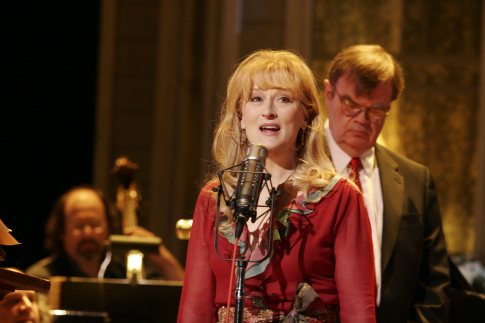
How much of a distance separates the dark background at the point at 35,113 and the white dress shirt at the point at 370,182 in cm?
397

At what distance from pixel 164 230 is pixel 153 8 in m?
2.00

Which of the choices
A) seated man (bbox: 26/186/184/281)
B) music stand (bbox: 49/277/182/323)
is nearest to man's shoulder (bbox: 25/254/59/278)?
seated man (bbox: 26/186/184/281)

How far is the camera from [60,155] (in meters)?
7.14

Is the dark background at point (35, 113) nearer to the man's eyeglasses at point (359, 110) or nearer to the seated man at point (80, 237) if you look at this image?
the seated man at point (80, 237)

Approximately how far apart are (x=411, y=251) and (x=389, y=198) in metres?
0.23

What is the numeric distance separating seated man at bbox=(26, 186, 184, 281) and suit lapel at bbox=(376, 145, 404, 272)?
1751 mm

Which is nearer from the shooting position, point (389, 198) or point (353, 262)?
point (353, 262)

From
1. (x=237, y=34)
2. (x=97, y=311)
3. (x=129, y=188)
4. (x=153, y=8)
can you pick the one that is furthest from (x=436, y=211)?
(x=153, y=8)

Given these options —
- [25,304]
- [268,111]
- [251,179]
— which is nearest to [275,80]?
[268,111]

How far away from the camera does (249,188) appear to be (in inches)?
88.7

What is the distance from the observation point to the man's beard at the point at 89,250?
5156 mm

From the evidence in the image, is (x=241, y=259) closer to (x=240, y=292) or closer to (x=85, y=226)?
(x=240, y=292)

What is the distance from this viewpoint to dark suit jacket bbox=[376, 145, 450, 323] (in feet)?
10.7

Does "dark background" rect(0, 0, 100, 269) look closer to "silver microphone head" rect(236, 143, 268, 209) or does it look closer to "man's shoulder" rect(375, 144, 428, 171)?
"man's shoulder" rect(375, 144, 428, 171)
